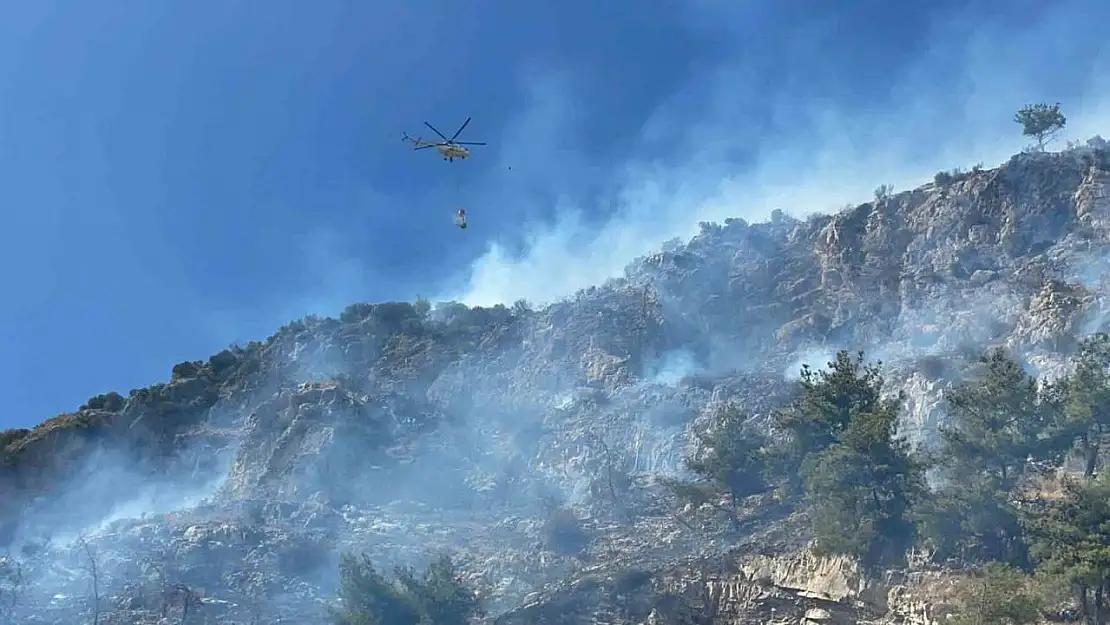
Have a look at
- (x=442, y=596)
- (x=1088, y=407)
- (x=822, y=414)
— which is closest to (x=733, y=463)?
(x=822, y=414)

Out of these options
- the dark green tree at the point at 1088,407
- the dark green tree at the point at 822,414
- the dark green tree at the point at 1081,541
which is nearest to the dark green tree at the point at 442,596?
the dark green tree at the point at 822,414

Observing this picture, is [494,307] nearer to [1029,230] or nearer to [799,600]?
[1029,230]

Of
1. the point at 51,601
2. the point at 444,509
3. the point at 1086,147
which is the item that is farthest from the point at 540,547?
the point at 1086,147

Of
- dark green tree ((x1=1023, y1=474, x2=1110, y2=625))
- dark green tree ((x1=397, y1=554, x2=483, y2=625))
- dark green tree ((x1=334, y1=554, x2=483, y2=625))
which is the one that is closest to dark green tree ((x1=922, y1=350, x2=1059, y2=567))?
dark green tree ((x1=1023, y1=474, x2=1110, y2=625))

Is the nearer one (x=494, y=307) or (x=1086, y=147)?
(x=1086, y=147)

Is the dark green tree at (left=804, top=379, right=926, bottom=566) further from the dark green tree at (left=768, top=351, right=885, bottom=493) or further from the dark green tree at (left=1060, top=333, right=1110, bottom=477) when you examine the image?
the dark green tree at (left=1060, top=333, right=1110, bottom=477)
